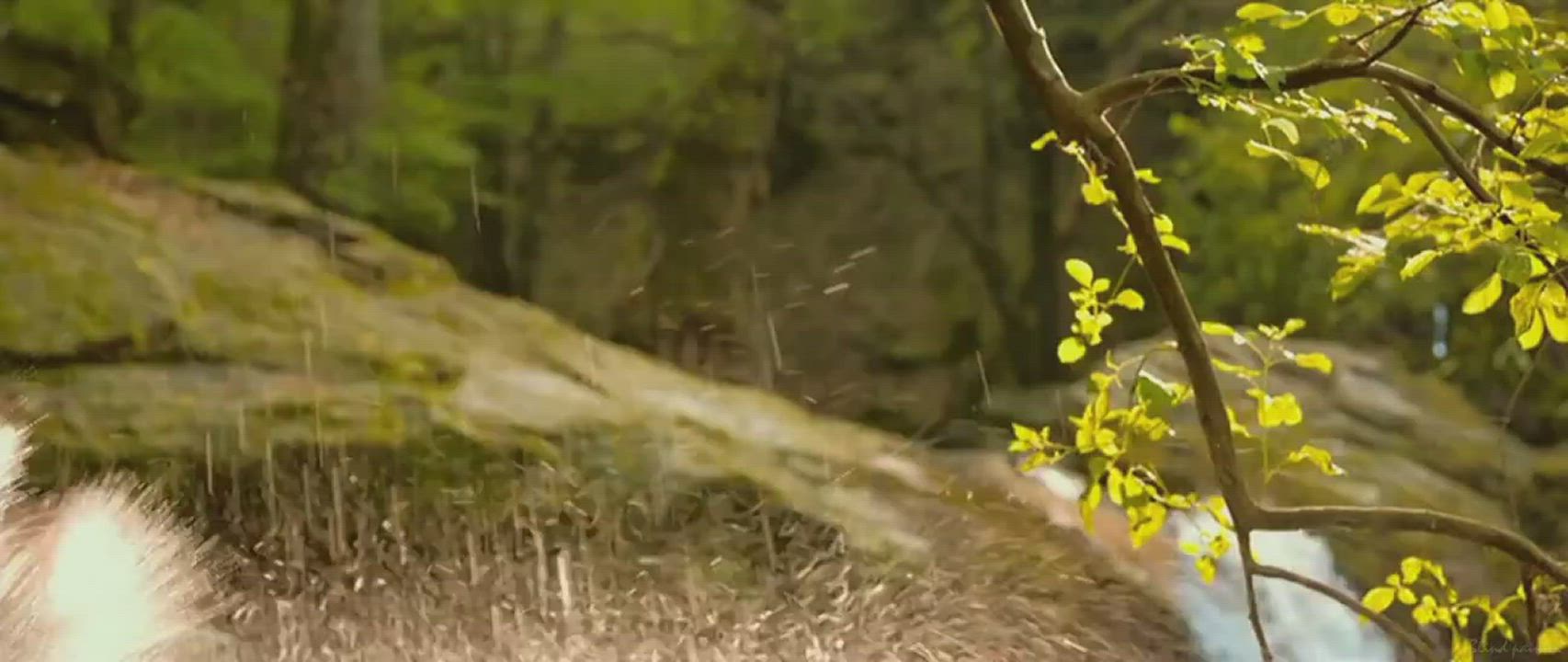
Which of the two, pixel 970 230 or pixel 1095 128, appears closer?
pixel 1095 128

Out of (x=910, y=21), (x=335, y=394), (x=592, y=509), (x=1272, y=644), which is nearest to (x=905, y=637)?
(x=592, y=509)

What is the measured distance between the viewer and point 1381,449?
1.62m

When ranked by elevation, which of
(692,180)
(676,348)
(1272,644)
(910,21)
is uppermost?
(910,21)

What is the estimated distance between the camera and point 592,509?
1283 millimetres

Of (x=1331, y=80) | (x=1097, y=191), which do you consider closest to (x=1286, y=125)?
(x=1331, y=80)

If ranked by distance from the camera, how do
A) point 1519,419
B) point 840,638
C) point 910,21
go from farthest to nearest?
point 910,21
point 1519,419
point 840,638

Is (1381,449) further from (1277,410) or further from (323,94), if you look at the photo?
(323,94)

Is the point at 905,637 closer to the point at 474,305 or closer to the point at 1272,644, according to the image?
the point at 1272,644

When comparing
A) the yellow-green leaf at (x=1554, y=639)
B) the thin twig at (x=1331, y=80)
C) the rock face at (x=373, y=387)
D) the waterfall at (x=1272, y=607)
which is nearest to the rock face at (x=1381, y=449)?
the waterfall at (x=1272, y=607)

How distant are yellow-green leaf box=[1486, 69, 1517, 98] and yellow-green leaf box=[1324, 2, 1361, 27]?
0.08 m

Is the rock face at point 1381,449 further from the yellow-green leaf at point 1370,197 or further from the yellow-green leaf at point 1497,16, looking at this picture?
the yellow-green leaf at point 1497,16

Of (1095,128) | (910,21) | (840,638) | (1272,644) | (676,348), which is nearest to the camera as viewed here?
(1095,128)

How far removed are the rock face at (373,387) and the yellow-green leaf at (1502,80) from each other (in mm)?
739

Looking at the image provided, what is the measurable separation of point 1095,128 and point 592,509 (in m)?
0.75
